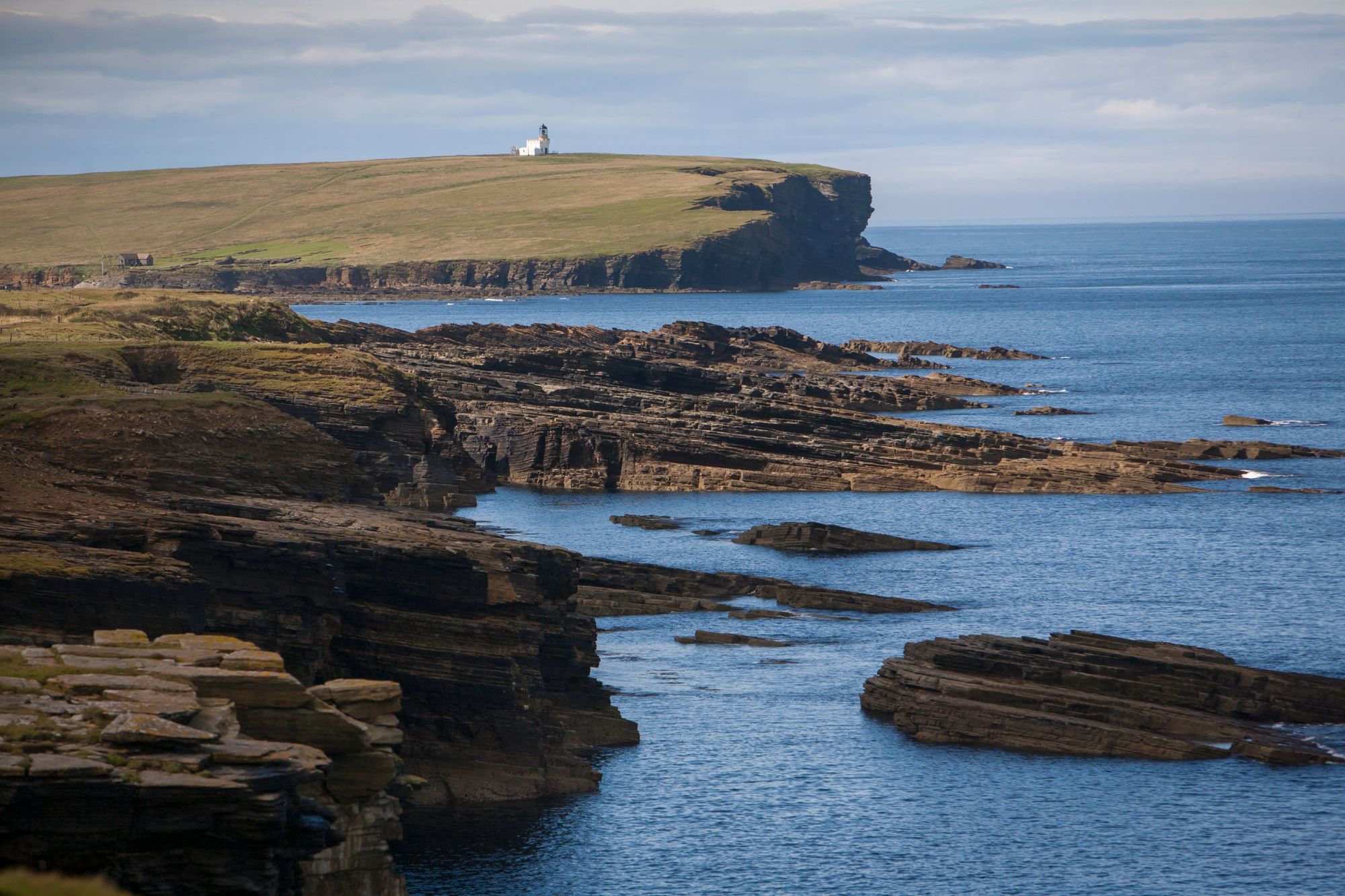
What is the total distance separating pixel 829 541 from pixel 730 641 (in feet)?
61.3

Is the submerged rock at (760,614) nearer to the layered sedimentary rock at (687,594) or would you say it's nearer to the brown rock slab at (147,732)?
the layered sedimentary rock at (687,594)

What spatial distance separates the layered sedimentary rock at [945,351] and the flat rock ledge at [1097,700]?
412ft

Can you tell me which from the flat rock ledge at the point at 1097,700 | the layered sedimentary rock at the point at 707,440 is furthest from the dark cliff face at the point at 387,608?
the layered sedimentary rock at the point at 707,440

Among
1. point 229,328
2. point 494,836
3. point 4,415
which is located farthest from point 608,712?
point 229,328

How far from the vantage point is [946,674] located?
48750 millimetres

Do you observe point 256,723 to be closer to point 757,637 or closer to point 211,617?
point 211,617

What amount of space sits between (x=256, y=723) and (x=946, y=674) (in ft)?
91.1

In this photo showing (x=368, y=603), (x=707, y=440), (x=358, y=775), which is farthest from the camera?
(x=707, y=440)

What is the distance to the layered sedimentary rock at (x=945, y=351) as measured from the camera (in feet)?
576

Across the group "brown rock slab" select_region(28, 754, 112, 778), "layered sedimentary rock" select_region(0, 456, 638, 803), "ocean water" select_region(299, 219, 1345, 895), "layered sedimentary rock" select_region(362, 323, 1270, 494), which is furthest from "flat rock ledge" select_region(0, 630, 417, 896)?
"layered sedimentary rock" select_region(362, 323, 1270, 494)

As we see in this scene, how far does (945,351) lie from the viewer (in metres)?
178

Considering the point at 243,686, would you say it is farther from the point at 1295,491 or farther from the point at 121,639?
the point at 1295,491

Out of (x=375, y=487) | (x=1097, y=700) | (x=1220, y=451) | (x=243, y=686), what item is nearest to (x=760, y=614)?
A: (x=375, y=487)

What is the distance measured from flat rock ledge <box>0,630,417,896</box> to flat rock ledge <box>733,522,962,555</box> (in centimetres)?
5062
